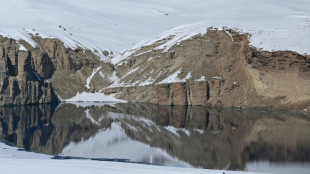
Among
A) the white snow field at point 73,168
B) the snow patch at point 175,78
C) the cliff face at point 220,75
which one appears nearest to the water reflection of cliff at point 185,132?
the white snow field at point 73,168

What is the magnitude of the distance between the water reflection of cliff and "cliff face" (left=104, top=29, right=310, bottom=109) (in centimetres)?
729

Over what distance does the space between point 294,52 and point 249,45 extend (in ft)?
33.1

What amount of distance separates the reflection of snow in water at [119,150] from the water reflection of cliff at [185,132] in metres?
0.36

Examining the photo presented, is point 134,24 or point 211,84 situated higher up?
point 134,24

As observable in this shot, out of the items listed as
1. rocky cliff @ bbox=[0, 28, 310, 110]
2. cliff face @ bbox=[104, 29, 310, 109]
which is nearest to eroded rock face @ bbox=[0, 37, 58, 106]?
rocky cliff @ bbox=[0, 28, 310, 110]

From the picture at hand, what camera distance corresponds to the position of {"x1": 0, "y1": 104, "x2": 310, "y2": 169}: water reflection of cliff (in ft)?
137

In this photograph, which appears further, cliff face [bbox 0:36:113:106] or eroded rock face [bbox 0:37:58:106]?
cliff face [bbox 0:36:113:106]

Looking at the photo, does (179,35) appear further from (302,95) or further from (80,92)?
(302,95)

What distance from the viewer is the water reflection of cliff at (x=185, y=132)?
41.8 metres

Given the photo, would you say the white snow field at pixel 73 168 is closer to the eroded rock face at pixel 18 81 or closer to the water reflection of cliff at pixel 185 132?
the water reflection of cliff at pixel 185 132

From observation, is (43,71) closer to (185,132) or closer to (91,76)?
(91,76)

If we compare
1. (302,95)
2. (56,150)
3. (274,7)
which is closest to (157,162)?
(56,150)

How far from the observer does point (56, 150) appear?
43.5m

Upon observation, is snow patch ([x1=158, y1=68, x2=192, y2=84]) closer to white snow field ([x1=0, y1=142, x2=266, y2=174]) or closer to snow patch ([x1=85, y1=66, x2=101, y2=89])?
snow patch ([x1=85, y1=66, x2=101, y2=89])
